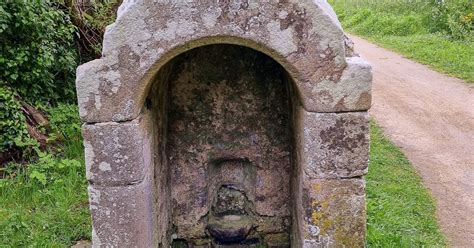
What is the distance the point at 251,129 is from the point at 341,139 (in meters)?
1.15

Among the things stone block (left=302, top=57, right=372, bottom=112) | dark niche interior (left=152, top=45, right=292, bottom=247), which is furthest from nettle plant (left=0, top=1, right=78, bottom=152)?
stone block (left=302, top=57, right=372, bottom=112)

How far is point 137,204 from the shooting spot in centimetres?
298

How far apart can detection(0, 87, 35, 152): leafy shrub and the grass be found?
0.84ft

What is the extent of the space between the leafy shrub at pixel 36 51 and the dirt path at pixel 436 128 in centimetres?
454

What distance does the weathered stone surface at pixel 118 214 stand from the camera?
2.96 metres

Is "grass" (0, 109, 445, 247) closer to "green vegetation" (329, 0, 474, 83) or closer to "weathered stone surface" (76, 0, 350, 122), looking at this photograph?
"weathered stone surface" (76, 0, 350, 122)

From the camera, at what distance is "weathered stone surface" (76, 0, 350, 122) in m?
2.68

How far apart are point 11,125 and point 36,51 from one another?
0.97 meters

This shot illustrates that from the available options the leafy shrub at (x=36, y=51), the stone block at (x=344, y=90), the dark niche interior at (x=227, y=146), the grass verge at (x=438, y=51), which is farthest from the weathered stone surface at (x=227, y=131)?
the grass verge at (x=438, y=51)

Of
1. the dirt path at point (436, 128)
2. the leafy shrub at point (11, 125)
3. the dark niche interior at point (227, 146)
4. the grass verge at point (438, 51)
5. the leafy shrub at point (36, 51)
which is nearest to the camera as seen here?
the dark niche interior at point (227, 146)

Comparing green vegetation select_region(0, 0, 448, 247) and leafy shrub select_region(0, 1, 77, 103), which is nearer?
green vegetation select_region(0, 0, 448, 247)

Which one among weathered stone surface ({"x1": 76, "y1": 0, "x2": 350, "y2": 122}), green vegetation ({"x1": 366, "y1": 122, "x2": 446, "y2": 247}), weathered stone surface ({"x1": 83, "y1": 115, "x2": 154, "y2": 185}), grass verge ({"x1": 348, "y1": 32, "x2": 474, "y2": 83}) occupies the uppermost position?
grass verge ({"x1": 348, "y1": 32, "x2": 474, "y2": 83})

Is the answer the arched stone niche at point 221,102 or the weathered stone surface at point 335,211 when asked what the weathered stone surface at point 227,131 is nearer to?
the arched stone niche at point 221,102

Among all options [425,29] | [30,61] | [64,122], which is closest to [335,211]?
[64,122]
